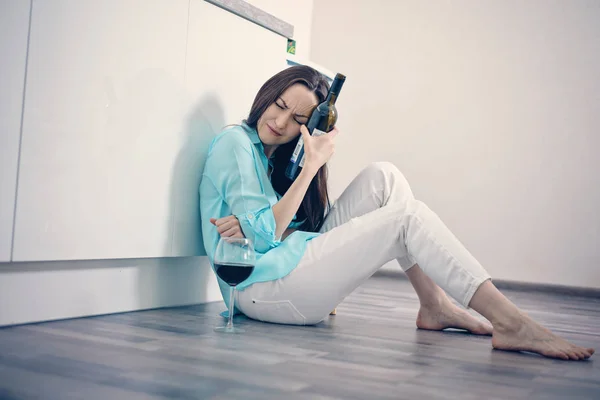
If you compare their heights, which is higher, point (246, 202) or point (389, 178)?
point (389, 178)

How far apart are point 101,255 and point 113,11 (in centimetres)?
60

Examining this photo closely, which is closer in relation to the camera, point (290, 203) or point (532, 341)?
point (532, 341)

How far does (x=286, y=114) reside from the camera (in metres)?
1.87

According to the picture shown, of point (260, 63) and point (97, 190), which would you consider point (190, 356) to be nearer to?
point (97, 190)

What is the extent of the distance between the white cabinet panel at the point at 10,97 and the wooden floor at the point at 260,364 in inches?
10.0

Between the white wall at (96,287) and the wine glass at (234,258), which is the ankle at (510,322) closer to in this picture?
the wine glass at (234,258)

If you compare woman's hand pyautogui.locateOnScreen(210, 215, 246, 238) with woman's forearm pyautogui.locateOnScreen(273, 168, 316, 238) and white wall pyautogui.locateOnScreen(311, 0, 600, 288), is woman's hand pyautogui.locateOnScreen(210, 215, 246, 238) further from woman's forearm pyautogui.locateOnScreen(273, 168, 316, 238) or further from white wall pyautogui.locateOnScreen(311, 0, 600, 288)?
white wall pyautogui.locateOnScreen(311, 0, 600, 288)

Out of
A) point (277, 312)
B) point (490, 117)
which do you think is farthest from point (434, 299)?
point (490, 117)

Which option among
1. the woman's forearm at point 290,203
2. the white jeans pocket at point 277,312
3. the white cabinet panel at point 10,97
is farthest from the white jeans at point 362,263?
the white cabinet panel at point 10,97

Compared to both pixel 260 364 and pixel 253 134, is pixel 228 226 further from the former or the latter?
pixel 260 364

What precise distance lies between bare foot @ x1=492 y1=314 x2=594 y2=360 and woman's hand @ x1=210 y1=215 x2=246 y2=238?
0.69m

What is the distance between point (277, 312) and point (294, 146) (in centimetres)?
54

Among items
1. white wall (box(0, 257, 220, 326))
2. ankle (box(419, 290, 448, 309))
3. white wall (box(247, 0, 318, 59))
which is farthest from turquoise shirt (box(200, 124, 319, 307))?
white wall (box(247, 0, 318, 59))

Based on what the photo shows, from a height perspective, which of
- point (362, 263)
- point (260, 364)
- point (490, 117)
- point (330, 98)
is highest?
point (490, 117)
